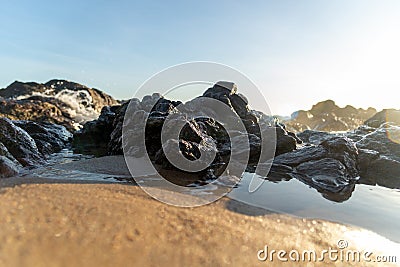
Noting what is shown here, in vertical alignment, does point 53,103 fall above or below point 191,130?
above

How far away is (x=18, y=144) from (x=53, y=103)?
23.0m

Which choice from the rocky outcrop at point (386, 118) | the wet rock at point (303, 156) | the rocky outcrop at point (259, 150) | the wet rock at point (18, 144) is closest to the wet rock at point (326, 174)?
the rocky outcrop at point (259, 150)

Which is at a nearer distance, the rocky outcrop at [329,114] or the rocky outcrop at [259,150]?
the rocky outcrop at [259,150]

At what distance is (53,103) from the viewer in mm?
26484

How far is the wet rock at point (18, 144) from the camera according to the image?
19.5 ft

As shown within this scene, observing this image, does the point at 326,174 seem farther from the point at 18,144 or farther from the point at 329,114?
the point at 329,114

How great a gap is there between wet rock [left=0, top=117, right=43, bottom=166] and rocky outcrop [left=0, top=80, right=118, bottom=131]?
42.3 ft

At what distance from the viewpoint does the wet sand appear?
2184 millimetres

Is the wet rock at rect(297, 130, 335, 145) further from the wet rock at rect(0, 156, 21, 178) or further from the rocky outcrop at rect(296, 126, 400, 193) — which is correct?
the wet rock at rect(0, 156, 21, 178)

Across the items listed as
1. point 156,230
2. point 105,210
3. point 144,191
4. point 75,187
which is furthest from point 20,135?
point 156,230

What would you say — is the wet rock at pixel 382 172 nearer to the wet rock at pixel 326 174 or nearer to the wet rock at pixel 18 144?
the wet rock at pixel 326 174

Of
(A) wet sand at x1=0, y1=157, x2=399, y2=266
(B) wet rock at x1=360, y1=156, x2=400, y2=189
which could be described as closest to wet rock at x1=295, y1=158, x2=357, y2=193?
(B) wet rock at x1=360, y1=156, x2=400, y2=189

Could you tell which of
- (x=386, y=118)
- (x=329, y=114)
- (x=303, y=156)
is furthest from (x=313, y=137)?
(x=329, y=114)

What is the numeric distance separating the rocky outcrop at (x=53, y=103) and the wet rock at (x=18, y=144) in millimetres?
12908
